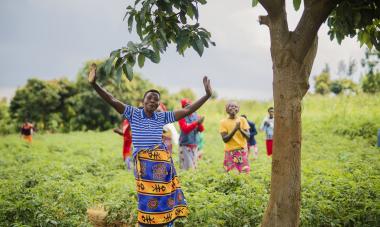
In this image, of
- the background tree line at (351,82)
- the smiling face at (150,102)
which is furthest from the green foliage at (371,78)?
the smiling face at (150,102)

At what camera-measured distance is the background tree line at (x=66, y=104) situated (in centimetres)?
3672

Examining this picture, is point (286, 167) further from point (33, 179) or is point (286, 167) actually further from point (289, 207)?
point (33, 179)

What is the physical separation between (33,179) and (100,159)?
6.08m

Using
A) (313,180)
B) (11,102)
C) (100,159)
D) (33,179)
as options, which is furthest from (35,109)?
(313,180)

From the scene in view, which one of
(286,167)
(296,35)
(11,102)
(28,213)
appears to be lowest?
(28,213)

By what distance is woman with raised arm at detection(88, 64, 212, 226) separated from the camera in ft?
14.4

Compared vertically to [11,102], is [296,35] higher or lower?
lower

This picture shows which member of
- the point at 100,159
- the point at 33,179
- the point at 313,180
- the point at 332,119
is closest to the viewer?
the point at 313,180

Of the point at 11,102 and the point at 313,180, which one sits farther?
the point at 11,102

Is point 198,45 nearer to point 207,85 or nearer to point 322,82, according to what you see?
point 207,85

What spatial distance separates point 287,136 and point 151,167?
1.47 m

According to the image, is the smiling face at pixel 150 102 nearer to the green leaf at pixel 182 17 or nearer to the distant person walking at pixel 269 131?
the green leaf at pixel 182 17

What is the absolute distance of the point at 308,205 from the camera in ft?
17.0

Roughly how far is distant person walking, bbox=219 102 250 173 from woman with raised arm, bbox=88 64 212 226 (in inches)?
111
